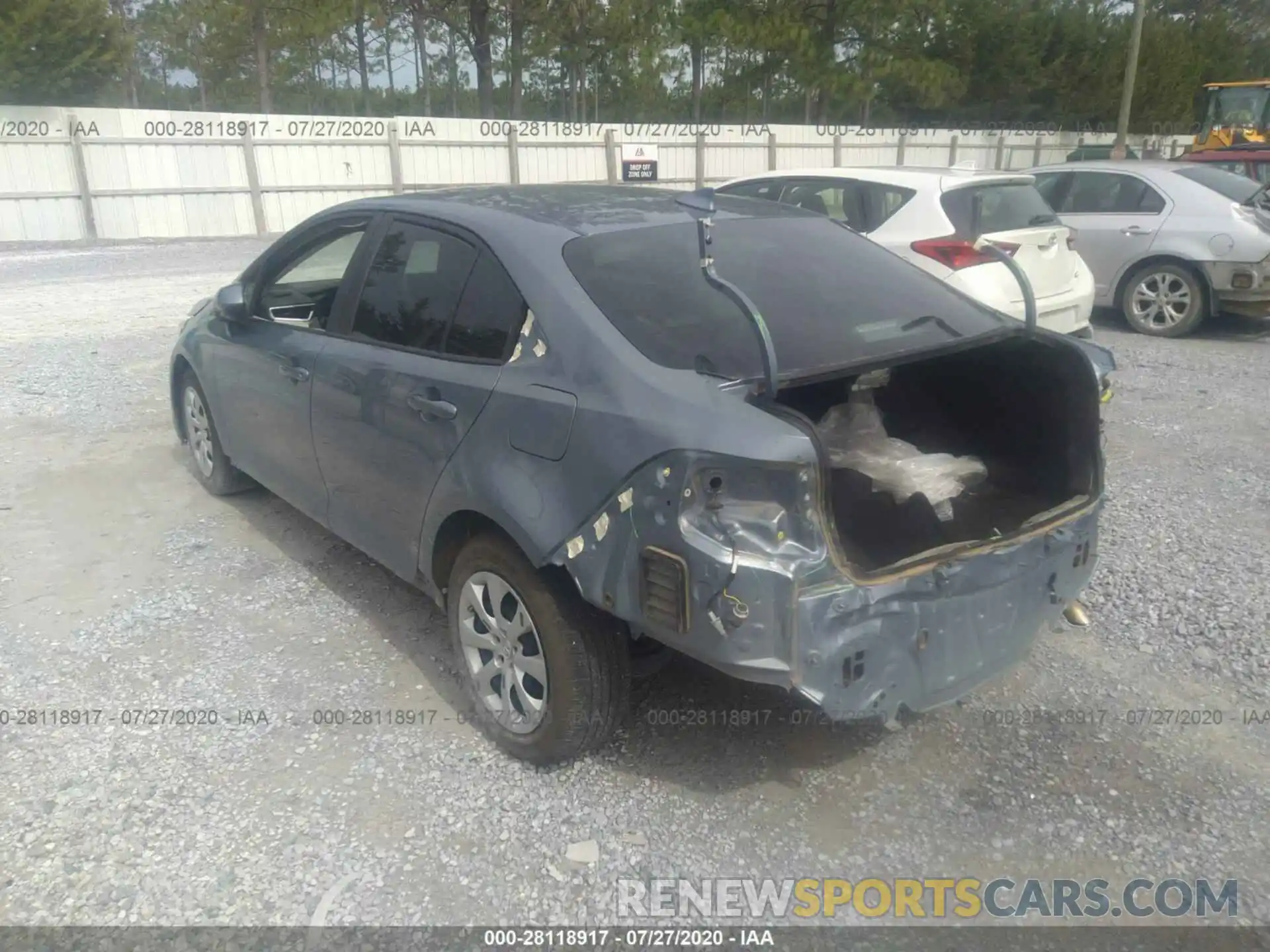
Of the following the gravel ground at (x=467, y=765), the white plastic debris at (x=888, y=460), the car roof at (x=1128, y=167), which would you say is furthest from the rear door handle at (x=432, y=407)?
the car roof at (x=1128, y=167)

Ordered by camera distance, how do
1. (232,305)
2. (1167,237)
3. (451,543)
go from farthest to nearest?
1. (1167,237)
2. (232,305)
3. (451,543)

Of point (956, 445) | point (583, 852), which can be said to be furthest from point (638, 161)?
point (583, 852)

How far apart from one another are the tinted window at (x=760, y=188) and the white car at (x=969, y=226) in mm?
220

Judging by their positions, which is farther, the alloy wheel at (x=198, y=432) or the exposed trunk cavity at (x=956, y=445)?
the alloy wheel at (x=198, y=432)

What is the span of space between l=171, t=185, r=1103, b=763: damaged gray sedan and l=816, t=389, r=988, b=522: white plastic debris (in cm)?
1

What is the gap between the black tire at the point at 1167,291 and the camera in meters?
9.05

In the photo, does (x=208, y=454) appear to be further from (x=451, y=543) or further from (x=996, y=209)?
(x=996, y=209)

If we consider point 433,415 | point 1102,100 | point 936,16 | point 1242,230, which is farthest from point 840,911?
point 1102,100

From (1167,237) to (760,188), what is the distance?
394cm

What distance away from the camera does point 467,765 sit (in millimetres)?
3160

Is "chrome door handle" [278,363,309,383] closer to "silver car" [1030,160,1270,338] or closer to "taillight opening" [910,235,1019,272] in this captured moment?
"taillight opening" [910,235,1019,272]

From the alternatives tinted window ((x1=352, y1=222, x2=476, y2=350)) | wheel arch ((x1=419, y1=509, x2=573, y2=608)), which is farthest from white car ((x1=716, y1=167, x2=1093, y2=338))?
wheel arch ((x1=419, y1=509, x2=573, y2=608))

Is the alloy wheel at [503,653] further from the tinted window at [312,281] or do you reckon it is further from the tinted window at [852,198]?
the tinted window at [852,198]

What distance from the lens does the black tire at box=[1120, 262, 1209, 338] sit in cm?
905
